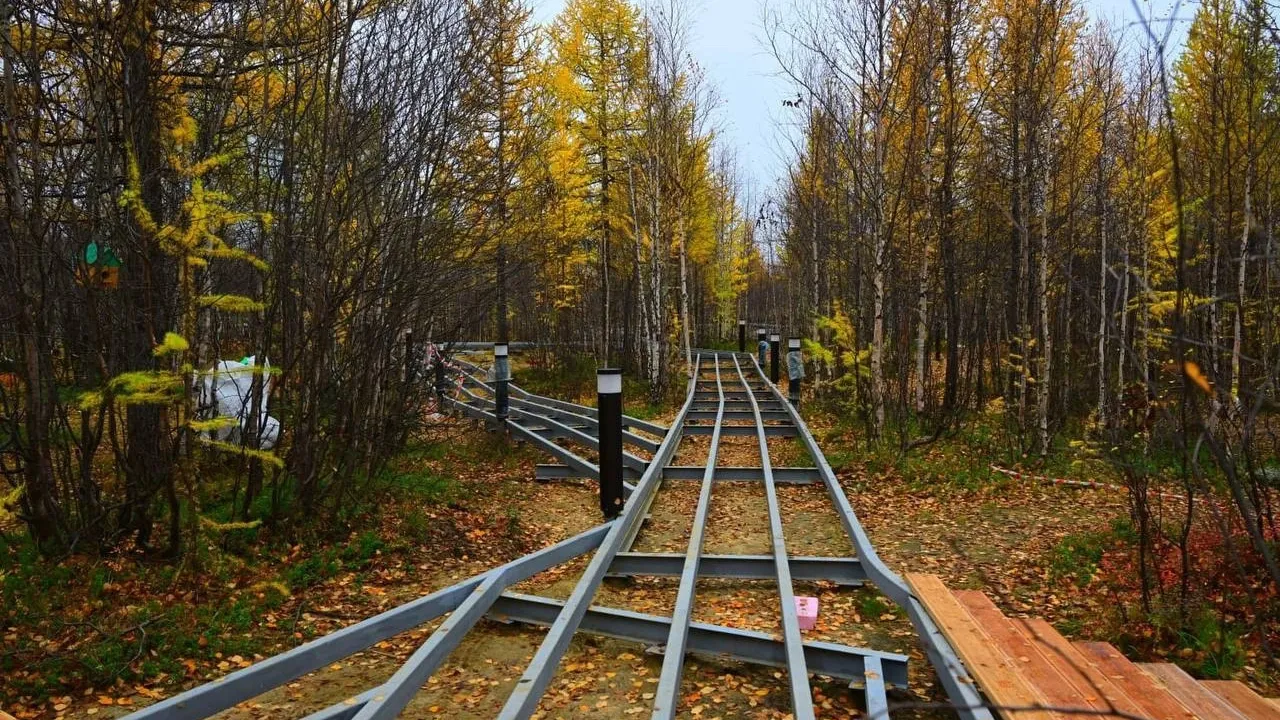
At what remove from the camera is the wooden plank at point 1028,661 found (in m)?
2.98

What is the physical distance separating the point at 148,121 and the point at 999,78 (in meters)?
11.9

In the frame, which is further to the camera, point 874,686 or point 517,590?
point 517,590

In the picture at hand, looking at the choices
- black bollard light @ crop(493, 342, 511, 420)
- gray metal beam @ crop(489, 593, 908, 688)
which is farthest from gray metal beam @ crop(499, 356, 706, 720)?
black bollard light @ crop(493, 342, 511, 420)

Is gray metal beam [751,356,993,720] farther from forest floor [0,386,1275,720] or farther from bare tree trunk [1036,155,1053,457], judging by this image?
bare tree trunk [1036,155,1053,457]

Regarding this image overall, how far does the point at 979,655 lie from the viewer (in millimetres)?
3371

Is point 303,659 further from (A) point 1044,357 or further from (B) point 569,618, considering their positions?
(A) point 1044,357

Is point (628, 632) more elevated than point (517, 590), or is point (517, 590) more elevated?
point (628, 632)

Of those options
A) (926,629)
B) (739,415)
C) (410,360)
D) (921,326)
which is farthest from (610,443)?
(921,326)

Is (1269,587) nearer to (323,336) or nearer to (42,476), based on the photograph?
(323,336)

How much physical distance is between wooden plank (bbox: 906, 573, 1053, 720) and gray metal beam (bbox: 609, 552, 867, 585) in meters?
0.97

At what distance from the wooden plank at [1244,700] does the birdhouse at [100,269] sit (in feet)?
21.6

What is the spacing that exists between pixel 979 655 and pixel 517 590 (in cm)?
337

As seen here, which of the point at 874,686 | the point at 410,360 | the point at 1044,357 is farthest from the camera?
the point at 1044,357

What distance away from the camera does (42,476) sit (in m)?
5.07
